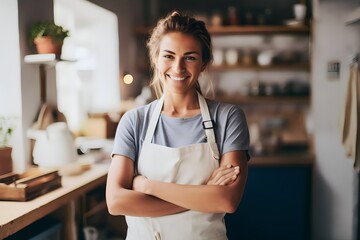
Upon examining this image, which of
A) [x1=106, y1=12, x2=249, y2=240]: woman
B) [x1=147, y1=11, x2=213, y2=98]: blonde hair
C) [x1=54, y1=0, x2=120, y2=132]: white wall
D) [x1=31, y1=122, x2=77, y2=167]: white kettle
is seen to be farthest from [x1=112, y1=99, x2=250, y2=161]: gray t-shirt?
[x1=54, y1=0, x2=120, y2=132]: white wall

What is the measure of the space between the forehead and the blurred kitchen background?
1.74 meters

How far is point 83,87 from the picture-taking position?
3.96m

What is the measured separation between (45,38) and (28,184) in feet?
3.00

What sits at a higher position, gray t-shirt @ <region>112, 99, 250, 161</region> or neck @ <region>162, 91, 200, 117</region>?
neck @ <region>162, 91, 200, 117</region>

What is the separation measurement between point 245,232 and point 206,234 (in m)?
2.52

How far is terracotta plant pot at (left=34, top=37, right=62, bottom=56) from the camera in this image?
2600mm

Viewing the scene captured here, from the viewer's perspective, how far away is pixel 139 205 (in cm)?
160

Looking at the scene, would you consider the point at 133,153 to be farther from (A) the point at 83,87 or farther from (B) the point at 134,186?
(A) the point at 83,87

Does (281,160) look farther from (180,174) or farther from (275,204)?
(180,174)

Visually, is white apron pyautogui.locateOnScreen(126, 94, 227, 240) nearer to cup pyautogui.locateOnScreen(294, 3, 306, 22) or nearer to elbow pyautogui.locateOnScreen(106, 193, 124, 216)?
elbow pyautogui.locateOnScreen(106, 193, 124, 216)

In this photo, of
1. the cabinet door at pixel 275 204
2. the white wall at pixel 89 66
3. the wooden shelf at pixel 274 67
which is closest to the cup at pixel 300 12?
the wooden shelf at pixel 274 67

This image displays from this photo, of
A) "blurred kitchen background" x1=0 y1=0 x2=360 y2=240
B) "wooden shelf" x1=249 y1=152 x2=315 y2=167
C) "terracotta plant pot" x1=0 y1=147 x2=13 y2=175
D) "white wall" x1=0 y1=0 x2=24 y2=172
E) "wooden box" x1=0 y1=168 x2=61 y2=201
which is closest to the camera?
"wooden box" x1=0 y1=168 x2=61 y2=201

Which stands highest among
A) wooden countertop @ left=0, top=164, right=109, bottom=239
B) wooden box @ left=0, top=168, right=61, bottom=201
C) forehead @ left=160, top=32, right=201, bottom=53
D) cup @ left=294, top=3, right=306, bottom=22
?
cup @ left=294, top=3, right=306, bottom=22

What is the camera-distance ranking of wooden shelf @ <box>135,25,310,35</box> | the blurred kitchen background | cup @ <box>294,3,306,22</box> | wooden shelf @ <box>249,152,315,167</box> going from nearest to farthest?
1. the blurred kitchen background
2. wooden shelf @ <box>249,152,315,167</box>
3. cup @ <box>294,3,306,22</box>
4. wooden shelf @ <box>135,25,310,35</box>
